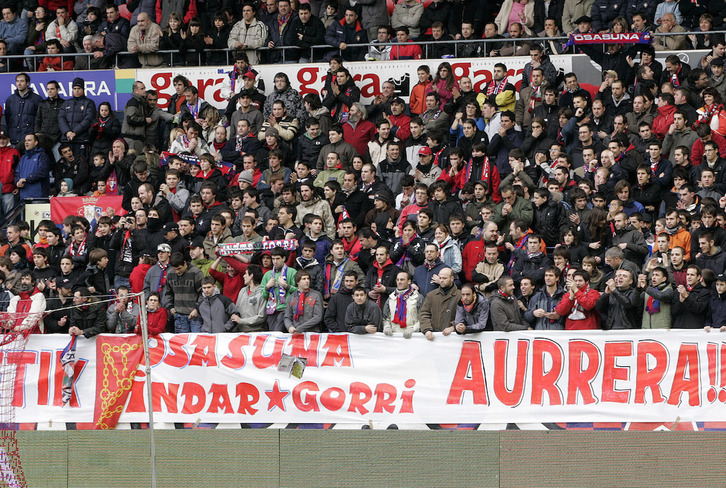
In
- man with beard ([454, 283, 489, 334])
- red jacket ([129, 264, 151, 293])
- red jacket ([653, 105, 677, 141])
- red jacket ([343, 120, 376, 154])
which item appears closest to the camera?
man with beard ([454, 283, 489, 334])

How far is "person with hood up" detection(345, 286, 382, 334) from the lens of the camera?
1397 cm

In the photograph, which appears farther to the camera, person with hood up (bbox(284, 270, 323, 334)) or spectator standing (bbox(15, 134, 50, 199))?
spectator standing (bbox(15, 134, 50, 199))

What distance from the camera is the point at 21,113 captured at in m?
21.6

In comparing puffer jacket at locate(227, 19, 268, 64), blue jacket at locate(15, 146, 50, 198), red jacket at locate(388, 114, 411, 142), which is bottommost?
blue jacket at locate(15, 146, 50, 198)

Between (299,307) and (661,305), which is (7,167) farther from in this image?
(661,305)

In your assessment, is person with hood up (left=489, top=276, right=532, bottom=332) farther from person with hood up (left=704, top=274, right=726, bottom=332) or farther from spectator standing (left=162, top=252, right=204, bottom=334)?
spectator standing (left=162, top=252, right=204, bottom=334)

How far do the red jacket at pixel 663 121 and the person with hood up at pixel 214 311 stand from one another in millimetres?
7176

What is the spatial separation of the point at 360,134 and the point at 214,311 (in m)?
5.70

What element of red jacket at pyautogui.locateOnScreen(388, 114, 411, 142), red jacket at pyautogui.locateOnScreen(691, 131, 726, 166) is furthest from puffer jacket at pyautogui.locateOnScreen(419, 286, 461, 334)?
red jacket at pyautogui.locateOnScreen(388, 114, 411, 142)

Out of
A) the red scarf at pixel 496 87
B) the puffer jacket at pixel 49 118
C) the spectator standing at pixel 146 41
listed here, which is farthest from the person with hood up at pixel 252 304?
the spectator standing at pixel 146 41

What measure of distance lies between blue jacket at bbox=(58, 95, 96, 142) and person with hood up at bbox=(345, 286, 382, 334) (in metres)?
8.92

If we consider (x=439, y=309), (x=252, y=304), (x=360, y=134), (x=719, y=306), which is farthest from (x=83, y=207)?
(x=719, y=306)

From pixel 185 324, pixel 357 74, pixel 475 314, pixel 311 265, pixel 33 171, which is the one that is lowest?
pixel 185 324

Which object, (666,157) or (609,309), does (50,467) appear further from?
(666,157)
